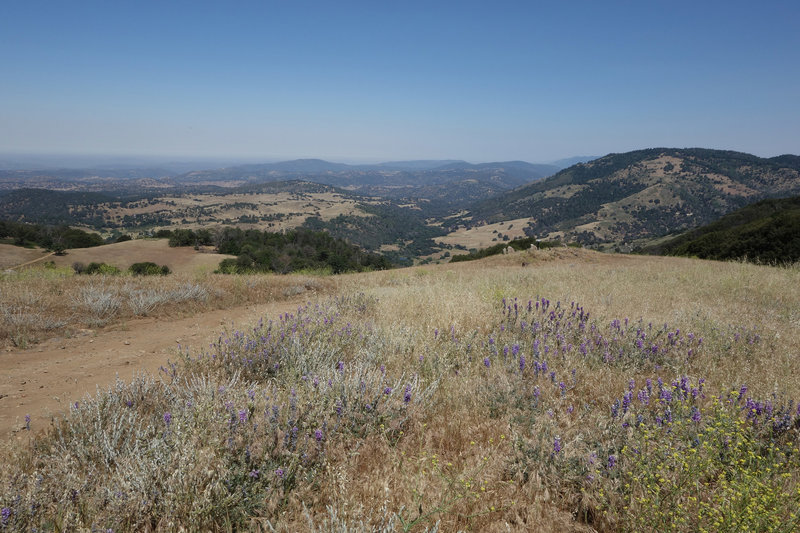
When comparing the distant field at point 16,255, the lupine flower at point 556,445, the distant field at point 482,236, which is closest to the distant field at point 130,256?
the distant field at point 16,255

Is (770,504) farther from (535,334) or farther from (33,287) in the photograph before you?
(33,287)

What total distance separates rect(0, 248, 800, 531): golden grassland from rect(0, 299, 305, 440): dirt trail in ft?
3.12

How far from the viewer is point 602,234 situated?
153 metres

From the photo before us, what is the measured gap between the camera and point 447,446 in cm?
262

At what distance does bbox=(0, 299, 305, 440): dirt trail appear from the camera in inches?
140

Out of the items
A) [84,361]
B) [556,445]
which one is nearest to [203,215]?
[84,361]

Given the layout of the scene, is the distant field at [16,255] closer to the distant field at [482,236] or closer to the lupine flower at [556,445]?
the lupine flower at [556,445]

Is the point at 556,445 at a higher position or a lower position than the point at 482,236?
higher

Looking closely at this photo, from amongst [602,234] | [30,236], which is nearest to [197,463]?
[30,236]

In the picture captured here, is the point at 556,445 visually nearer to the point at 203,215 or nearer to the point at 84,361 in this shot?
the point at 84,361

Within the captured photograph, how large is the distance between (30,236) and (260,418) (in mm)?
62625

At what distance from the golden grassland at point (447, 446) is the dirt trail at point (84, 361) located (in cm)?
95

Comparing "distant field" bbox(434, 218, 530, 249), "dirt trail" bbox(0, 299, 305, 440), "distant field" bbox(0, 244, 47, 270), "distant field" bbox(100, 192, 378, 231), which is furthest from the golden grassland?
"distant field" bbox(434, 218, 530, 249)

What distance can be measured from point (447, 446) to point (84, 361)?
5.30m
